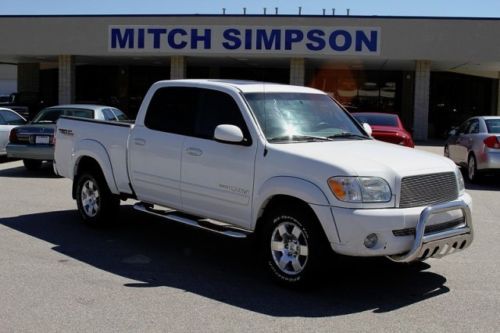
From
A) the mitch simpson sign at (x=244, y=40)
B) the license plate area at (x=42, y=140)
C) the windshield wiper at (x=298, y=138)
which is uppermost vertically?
the mitch simpson sign at (x=244, y=40)

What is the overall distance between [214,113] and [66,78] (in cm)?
2460

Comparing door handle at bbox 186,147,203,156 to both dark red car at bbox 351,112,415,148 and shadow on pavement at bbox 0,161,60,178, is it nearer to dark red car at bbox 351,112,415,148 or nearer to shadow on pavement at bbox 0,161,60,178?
dark red car at bbox 351,112,415,148

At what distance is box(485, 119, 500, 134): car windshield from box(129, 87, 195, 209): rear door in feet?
28.3

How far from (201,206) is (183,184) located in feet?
1.16

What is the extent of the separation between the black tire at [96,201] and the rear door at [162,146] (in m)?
0.76

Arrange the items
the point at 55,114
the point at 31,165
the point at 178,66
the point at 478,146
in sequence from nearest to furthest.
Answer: the point at 478,146
the point at 55,114
the point at 31,165
the point at 178,66

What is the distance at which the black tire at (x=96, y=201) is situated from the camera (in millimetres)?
8133

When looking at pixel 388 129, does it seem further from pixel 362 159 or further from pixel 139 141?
pixel 362 159

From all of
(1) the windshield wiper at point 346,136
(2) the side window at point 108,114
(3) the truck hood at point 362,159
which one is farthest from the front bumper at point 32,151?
(3) the truck hood at point 362,159

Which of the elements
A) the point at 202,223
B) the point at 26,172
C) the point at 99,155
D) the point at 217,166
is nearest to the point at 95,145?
the point at 99,155

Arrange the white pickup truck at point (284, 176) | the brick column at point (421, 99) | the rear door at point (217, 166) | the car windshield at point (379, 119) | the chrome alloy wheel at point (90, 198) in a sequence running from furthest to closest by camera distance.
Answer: the brick column at point (421, 99) → the car windshield at point (379, 119) → the chrome alloy wheel at point (90, 198) → the rear door at point (217, 166) → the white pickup truck at point (284, 176)

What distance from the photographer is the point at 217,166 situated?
6332mm

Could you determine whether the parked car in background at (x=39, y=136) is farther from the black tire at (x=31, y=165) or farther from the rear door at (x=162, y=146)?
the rear door at (x=162, y=146)

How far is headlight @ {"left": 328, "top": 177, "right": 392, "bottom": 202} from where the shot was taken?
17.3 ft
